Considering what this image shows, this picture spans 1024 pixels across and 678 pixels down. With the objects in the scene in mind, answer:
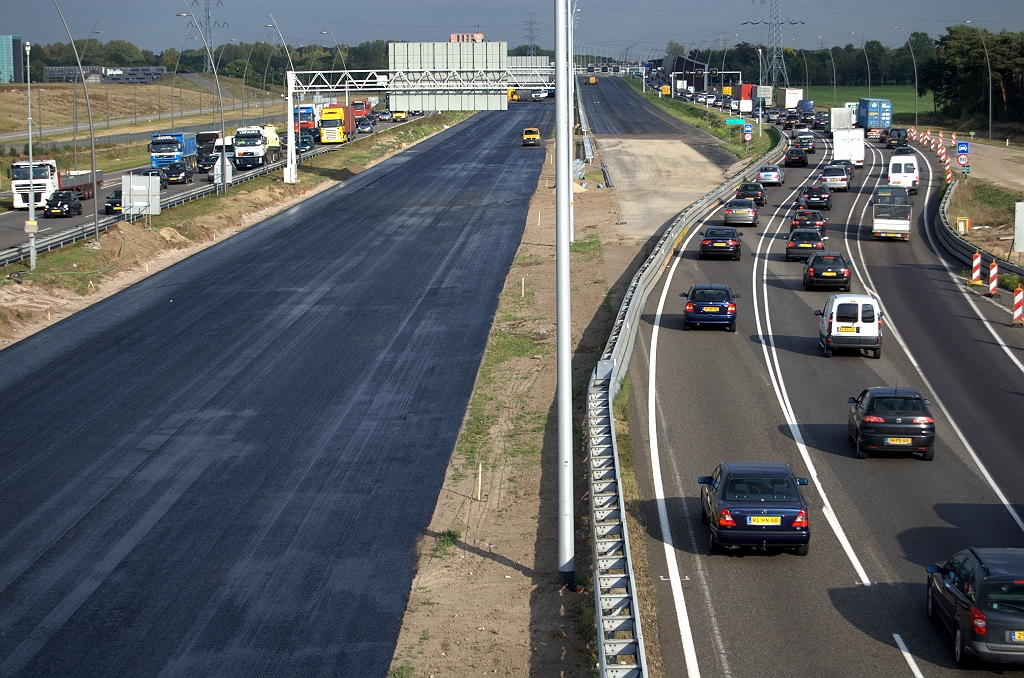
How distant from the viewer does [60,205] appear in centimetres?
5894

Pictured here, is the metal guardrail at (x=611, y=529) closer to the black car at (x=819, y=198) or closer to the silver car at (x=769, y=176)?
the black car at (x=819, y=198)

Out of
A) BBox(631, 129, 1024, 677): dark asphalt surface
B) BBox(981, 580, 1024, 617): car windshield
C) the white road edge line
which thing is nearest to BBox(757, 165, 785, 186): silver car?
the white road edge line

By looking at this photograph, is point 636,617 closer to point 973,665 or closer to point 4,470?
point 973,665

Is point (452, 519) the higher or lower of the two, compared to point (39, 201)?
lower

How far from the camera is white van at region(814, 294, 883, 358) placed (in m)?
30.5

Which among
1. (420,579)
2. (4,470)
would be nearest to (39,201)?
(4,470)

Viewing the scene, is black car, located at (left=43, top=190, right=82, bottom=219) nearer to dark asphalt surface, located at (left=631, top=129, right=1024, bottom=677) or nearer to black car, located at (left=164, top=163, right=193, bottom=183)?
black car, located at (left=164, top=163, right=193, bottom=183)

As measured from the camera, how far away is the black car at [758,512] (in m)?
16.9

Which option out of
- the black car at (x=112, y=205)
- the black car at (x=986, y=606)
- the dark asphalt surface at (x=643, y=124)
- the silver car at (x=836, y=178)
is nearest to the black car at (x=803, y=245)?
the silver car at (x=836, y=178)

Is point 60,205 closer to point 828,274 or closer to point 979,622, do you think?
point 828,274

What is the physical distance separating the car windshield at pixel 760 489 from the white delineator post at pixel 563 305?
273 cm

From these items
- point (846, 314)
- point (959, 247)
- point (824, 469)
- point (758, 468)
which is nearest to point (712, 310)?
point (846, 314)

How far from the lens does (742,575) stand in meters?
16.8

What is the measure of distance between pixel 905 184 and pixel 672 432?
49.7 metres
